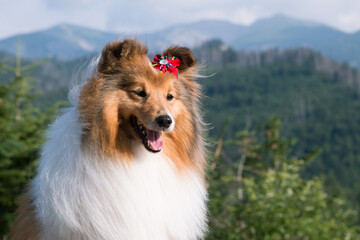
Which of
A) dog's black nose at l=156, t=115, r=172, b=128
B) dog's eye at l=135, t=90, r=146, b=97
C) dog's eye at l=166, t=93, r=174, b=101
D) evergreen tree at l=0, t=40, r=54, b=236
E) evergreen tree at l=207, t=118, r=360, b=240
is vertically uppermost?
dog's eye at l=135, t=90, r=146, b=97

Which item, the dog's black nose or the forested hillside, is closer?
the dog's black nose

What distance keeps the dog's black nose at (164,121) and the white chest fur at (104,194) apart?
264mm

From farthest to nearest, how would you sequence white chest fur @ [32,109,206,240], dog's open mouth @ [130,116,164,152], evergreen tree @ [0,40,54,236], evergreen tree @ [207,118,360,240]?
evergreen tree @ [207,118,360,240], evergreen tree @ [0,40,54,236], dog's open mouth @ [130,116,164,152], white chest fur @ [32,109,206,240]

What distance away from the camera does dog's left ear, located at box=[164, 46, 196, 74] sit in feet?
11.8

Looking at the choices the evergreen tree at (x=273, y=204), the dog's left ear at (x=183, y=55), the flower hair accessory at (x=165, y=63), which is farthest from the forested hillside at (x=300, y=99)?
the flower hair accessory at (x=165, y=63)

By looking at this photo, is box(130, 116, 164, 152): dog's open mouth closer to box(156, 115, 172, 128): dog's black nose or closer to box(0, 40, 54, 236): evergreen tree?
box(156, 115, 172, 128): dog's black nose


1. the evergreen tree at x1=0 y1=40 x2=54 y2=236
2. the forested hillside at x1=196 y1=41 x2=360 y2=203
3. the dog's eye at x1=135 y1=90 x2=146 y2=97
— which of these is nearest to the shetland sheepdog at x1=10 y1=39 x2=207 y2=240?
the dog's eye at x1=135 y1=90 x2=146 y2=97

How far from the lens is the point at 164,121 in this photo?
3.15 meters

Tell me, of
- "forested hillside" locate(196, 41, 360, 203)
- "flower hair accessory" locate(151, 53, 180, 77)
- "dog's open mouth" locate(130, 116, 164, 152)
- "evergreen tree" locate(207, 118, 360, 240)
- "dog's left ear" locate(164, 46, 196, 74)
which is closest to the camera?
"dog's open mouth" locate(130, 116, 164, 152)

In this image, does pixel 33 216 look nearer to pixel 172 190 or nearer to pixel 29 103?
pixel 172 190

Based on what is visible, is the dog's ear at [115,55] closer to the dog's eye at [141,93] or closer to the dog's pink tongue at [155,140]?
the dog's eye at [141,93]

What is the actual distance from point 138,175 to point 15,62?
473 centimetres

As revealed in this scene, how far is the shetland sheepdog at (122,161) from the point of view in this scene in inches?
122

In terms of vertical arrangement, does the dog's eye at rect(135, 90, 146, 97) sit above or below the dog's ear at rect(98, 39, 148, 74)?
below
